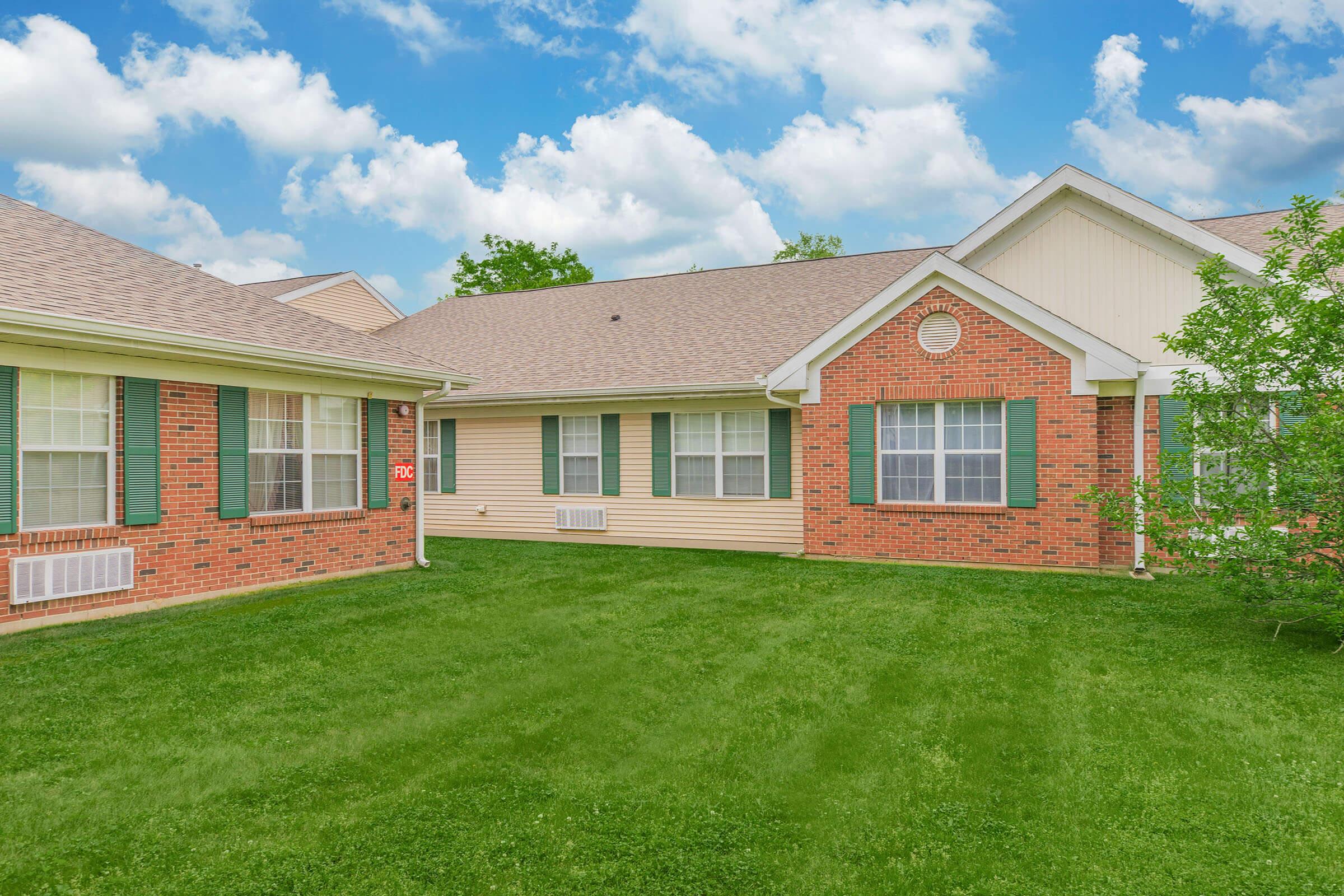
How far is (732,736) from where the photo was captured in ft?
15.5

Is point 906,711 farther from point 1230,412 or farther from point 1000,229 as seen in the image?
point 1000,229

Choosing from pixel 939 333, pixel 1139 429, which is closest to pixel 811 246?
pixel 939 333

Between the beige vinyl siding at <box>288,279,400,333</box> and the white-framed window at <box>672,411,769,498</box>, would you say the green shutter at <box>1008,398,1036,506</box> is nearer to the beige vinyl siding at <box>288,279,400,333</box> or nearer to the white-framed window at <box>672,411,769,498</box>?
the white-framed window at <box>672,411,769,498</box>

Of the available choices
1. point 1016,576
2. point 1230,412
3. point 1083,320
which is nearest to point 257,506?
point 1016,576

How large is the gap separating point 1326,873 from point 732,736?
2.81 meters

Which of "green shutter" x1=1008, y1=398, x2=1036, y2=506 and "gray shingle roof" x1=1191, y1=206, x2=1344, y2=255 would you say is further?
"gray shingle roof" x1=1191, y1=206, x2=1344, y2=255

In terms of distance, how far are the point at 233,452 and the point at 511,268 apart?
100 ft

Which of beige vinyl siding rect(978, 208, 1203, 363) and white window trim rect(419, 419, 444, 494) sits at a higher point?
beige vinyl siding rect(978, 208, 1203, 363)

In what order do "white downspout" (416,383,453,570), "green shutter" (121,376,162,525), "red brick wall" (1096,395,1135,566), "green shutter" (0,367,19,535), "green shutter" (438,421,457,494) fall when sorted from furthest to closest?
"green shutter" (438,421,457,494), "white downspout" (416,383,453,570), "red brick wall" (1096,395,1135,566), "green shutter" (121,376,162,525), "green shutter" (0,367,19,535)

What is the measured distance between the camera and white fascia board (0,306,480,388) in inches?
272

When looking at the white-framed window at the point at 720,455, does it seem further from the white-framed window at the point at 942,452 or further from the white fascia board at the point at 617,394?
the white-framed window at the point at 942,452

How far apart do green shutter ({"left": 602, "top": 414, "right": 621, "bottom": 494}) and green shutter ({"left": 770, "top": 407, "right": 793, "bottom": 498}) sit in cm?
298

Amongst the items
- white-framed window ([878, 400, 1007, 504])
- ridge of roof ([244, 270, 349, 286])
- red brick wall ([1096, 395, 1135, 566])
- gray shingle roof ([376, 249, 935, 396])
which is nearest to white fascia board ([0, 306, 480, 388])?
gray shingle roof ([376, 249, 935, 396])

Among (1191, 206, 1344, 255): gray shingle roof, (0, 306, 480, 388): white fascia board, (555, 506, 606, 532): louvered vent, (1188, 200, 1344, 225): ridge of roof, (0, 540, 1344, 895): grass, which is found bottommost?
(0, 540, 1344, 895): grass
